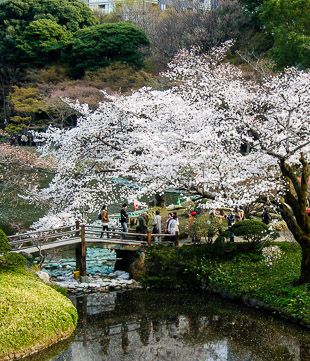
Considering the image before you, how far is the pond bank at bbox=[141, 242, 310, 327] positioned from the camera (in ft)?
39.1

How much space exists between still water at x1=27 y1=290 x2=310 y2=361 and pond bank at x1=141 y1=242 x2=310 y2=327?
0.41 m

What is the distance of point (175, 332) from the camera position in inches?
437

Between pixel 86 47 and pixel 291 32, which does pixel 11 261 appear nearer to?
pixel 291 32

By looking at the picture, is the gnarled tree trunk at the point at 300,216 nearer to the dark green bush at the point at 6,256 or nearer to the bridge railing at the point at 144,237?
the bridge railing at the point at 144,237

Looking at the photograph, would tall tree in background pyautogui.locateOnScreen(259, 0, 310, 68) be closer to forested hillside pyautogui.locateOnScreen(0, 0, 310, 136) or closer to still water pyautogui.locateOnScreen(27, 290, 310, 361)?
forested hillside pyautogui.locateOnScreen(0, 0, 310, 136)

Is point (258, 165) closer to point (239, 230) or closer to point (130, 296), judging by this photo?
point (239, 230)

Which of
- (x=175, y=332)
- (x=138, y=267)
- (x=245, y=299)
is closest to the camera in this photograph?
(x=175, y=332)

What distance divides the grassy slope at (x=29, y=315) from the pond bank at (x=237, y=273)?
416 centimetres

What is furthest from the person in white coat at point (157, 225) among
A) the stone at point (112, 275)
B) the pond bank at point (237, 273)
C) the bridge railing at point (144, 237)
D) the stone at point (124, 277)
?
the stone at point (112, 275)

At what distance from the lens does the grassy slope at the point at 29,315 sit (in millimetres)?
9125

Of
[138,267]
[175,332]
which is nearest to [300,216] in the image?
[175,332]

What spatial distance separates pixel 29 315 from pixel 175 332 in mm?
3670

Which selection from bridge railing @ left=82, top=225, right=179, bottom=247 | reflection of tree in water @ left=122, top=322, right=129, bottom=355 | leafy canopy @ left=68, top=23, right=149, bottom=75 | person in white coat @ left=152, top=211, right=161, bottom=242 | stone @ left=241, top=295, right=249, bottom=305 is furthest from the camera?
leafy canopy @ left=68, top=23, right=149, bottom=75

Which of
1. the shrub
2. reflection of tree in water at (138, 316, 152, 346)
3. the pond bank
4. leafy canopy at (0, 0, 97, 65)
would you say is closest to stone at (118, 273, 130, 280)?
the pond bank
